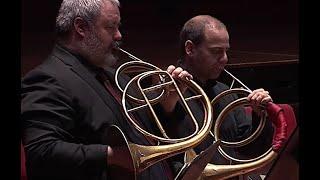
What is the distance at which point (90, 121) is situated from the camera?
141cm

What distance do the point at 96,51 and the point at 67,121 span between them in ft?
0.91

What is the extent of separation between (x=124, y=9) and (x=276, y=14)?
3.30ft

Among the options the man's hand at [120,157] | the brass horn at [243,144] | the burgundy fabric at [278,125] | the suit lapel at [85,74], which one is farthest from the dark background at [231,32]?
the man's hand at [120,157]

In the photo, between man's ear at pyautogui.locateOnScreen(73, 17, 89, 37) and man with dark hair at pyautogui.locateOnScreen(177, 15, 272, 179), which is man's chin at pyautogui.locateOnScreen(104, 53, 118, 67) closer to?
man's ear at pyautogui.locateOnScreen(73, 17, 89, 37)

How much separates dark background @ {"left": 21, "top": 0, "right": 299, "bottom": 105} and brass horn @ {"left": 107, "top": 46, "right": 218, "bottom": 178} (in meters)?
1.48

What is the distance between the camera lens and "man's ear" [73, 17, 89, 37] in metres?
1.56

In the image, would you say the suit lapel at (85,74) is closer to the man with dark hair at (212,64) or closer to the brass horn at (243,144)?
the brass horn at (243,144)

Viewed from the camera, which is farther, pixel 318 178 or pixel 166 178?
pixel 166 178

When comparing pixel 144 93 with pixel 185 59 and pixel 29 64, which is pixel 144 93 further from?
pixel 29 64

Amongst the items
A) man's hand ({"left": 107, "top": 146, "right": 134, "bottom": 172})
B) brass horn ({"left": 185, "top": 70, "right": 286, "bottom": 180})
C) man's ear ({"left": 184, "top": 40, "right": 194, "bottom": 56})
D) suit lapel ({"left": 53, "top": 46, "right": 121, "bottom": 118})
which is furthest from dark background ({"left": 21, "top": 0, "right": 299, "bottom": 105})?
man's hand ({"left": 107, "top": 146, "right": 134, "bottom": 172})

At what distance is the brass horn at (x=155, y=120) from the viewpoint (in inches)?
49.6

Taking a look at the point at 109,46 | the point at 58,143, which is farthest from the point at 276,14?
the point at 58,143

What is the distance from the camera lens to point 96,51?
5.09 ft

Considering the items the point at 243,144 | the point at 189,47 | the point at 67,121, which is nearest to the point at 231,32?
the point at 189,47
